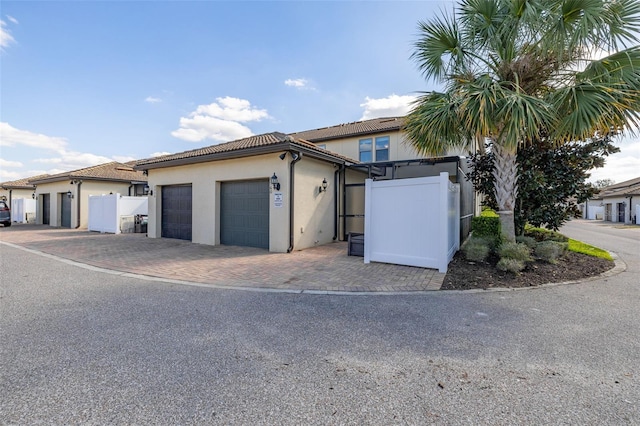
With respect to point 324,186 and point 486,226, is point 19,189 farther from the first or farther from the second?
point 486,226

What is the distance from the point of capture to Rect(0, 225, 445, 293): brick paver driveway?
577 cm

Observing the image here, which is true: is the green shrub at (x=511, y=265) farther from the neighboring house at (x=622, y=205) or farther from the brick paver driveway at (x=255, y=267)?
the neighboring house at (x=622, y=205)

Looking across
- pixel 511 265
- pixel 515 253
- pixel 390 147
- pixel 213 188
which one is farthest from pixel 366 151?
pixel 511 265

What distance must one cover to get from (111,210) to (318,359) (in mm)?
17540

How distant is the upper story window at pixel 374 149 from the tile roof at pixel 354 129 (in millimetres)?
528

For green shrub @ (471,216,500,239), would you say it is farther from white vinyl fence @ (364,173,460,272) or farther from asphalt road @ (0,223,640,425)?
asphalt road @ (0,223,640,425)

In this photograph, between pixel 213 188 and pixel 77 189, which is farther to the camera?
pixel 77 189

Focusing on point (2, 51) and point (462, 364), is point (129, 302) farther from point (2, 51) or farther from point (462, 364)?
point (2, 51)

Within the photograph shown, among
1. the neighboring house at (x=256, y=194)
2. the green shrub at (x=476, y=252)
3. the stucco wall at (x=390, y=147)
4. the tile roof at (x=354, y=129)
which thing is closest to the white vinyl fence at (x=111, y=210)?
the neighboring house at (x=256, y=194)

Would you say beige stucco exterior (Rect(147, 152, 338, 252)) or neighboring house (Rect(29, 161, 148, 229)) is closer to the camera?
beige stucco exterior (Rect(147, 152, 338, 252))

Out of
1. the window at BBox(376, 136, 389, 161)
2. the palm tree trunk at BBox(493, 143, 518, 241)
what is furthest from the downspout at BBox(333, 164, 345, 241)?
the palm tree trunk at BBox(493, 143, 518, 241)

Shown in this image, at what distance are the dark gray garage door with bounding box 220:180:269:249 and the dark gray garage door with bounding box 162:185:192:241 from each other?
219 centimetres

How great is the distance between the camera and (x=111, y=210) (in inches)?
622

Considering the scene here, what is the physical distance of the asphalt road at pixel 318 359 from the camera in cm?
218
